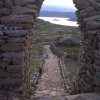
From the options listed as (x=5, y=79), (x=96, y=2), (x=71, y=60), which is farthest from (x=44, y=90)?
(x=71, y=60)

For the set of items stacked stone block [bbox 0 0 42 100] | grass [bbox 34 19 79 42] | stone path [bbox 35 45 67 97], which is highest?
stacked stone block [bbox 0 0 42 100]

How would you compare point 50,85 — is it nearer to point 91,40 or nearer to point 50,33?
point 91,40

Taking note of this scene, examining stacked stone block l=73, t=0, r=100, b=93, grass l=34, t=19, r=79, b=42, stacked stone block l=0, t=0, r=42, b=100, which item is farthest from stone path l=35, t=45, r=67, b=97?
grass l=34, t=19, r=79, b=42

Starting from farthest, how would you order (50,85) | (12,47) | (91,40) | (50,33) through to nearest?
(50,33)
(50,85)
(91,40)
(12,47)

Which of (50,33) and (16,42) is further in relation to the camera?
(50,33)

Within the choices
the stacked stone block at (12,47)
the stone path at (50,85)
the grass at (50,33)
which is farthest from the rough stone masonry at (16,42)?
the grass at (50,33)

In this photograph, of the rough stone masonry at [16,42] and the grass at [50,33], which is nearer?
the rough stone masonry at [16,42]

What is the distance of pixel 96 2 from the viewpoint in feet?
31.3

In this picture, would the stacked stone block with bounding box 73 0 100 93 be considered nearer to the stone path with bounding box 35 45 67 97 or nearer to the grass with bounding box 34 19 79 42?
the stone path with bounding box 35 45 67 97

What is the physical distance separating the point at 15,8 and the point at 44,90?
4.66 m

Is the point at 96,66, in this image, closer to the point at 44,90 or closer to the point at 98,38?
the point at 98,38

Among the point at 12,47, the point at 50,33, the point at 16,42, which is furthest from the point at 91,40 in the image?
the point at 50,33

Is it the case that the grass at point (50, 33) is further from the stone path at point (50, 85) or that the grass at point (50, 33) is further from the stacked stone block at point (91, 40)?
the stacked stone block at point (91, 40)

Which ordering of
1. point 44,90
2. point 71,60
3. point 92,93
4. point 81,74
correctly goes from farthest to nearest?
point 71,60 → point 44,90 → point 81,74 → point 92,93
